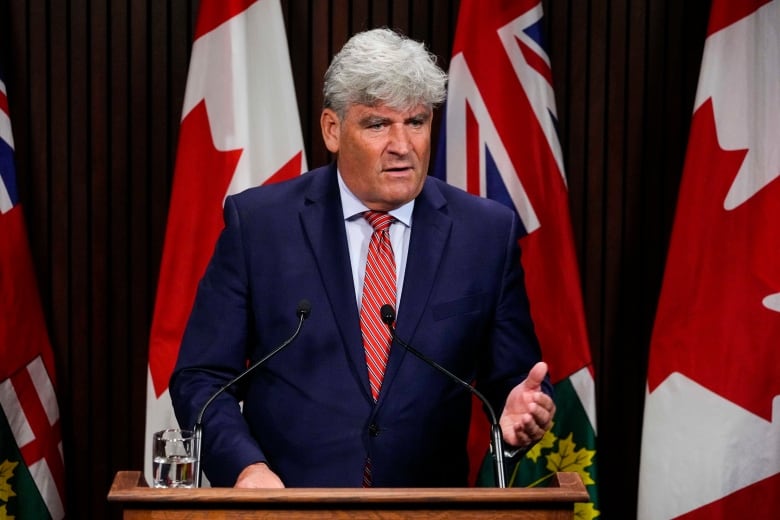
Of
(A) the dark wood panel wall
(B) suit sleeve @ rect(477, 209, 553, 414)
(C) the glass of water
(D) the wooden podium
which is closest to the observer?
(D) the wooden podium

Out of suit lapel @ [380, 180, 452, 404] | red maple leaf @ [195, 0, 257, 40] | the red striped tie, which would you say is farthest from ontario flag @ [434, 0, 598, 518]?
the red striped tie

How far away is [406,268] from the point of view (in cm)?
241

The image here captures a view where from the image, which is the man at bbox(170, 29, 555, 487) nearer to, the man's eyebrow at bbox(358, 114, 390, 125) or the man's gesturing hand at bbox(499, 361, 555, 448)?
the man's eyebrow at bbox(358, 114, 390, 125)

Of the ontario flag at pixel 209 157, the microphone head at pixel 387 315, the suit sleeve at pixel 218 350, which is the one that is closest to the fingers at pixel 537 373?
the microphone head at pixel 387 315

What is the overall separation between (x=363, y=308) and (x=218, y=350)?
33 centimetres

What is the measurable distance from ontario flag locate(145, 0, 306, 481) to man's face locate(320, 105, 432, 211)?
0.94 metres

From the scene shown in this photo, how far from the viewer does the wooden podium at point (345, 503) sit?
1.69 meters

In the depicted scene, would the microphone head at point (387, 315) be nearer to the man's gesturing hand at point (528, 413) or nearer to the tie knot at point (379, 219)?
the man's gesturing hand at point (528, 413)

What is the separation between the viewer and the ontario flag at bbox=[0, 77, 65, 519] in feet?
11.0

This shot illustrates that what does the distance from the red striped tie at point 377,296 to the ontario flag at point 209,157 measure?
966mm

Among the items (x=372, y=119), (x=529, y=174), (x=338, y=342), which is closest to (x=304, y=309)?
(x=338, y=342)

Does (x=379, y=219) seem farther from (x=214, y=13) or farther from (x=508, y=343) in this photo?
(x=214, y=13)

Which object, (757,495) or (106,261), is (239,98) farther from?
(757,495)

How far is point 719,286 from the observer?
3.19 metres
